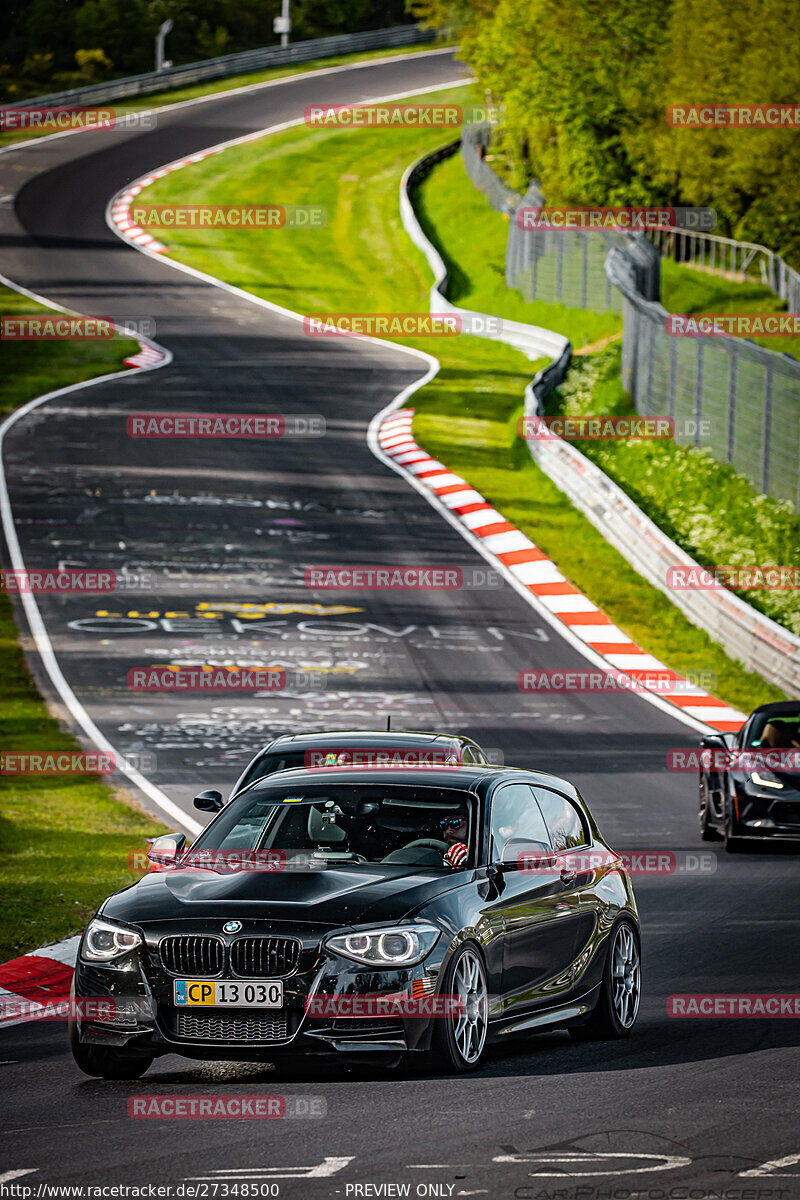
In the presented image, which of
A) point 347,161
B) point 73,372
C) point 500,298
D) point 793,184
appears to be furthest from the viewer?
point 347,161

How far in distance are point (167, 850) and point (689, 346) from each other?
27.1m

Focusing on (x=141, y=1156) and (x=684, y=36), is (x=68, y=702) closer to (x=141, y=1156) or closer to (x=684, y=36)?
(x=141, y=1156)

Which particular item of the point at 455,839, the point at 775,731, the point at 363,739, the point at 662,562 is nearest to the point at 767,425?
the point at 662,562

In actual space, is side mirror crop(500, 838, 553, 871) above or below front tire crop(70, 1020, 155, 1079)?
above

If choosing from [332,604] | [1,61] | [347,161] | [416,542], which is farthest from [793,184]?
[1,61]

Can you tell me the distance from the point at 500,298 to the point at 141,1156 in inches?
2027

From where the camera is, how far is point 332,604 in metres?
27.9

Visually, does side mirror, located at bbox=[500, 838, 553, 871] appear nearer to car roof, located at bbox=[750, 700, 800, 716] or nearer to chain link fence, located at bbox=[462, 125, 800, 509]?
car roof, located at bbox=[750, 700, 800, 716]

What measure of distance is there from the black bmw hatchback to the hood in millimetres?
10

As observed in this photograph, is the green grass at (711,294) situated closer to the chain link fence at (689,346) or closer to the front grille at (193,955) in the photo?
the chain link fence at (689,346)

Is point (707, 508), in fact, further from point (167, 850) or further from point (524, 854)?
point (167, 850)

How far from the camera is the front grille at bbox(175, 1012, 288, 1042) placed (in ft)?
26.1

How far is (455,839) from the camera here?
9.06 metres

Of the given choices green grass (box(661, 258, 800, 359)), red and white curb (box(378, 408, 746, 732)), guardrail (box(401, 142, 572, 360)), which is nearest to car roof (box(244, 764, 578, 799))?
red and white curb (box(378, 408, 746, 732))
